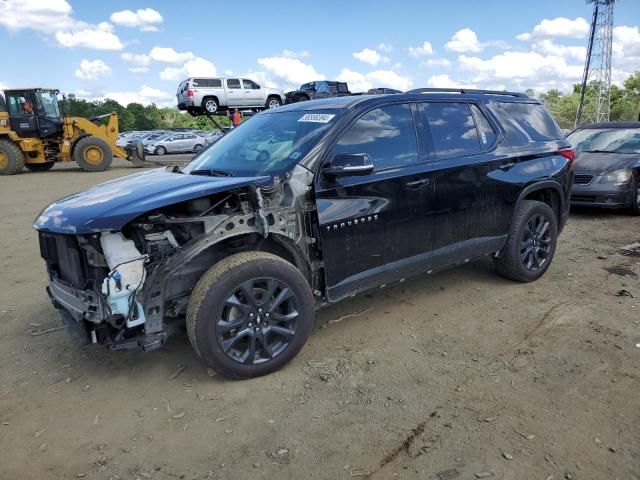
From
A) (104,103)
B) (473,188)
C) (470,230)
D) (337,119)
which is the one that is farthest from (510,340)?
(104,103)

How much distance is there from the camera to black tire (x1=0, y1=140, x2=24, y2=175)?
664 inches

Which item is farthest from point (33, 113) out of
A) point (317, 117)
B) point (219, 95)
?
point (317, 117)

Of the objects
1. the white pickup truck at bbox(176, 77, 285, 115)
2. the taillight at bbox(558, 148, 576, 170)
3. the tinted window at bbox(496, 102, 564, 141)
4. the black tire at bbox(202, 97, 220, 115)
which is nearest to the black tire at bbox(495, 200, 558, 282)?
the taillight at bbox(558, 148, 576, 170)

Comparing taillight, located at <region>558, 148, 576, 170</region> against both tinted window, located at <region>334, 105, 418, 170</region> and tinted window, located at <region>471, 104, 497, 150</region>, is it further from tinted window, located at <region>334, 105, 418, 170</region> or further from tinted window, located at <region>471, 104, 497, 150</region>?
tinted window, located at <region>334, 105, 418, 170</region>

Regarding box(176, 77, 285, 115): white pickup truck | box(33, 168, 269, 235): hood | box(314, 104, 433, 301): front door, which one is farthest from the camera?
box(176, 77, 285, 115): white pickup truck

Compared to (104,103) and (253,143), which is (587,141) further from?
(104,103)

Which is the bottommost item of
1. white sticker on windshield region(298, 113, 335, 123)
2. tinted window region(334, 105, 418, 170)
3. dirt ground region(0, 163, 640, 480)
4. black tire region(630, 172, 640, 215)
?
dirt ground region(0, 163, 640, 480)

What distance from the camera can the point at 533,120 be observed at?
507cm

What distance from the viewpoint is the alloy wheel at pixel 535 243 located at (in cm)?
493

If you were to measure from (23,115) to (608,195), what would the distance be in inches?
706

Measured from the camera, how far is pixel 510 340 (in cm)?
382

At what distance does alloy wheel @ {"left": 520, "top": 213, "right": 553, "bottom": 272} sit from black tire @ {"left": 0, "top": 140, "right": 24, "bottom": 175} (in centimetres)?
1756

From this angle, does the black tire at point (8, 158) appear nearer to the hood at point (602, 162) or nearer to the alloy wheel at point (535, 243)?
the hood at point (602, 162)

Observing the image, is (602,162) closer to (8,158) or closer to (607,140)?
(607,140)
